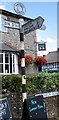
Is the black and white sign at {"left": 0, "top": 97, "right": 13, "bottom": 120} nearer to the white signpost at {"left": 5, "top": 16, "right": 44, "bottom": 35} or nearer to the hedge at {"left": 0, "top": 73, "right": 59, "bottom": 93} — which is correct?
the hedge at {"left": 0, "top": 73, "right": 59, "bottom": 93}

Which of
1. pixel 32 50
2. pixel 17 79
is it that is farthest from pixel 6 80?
pixel 32 50

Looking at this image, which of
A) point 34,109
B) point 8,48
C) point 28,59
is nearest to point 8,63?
point 8,48

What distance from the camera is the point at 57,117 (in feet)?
31.4

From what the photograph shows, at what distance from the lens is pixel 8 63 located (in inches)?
711

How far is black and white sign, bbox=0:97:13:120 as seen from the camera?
6.87 meters

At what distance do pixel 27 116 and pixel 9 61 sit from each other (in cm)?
1110

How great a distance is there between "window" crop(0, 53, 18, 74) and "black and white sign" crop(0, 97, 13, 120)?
10.3 meters

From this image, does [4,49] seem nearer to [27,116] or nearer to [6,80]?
[6,80]

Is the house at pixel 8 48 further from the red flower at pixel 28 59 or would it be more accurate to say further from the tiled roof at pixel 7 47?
the red flower at pixel 28 59

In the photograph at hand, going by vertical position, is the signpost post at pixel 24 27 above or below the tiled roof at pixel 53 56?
above

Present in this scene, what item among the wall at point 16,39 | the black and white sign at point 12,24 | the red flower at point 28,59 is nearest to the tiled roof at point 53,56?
the wall at point 16,39

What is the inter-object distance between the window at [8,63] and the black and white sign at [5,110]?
10333mm

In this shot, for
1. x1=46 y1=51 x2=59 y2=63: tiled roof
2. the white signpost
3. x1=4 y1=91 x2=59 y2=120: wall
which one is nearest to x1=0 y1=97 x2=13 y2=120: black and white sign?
x1=4 y1=91 x2=59 y2=120: wall

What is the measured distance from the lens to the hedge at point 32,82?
9.06 meters
